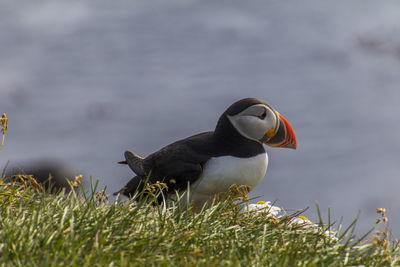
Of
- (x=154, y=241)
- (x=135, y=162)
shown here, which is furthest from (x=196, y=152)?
(x=154, y=241)

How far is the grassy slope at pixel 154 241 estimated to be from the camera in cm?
402

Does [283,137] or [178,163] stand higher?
[283,137]

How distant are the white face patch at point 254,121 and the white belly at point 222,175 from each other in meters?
0.34

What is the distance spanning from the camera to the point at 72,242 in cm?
396

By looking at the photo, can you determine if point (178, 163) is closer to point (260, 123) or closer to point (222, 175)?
point (222, 175)

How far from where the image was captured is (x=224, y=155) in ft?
20.9

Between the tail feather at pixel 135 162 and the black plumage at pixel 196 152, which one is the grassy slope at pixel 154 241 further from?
the tail feather at pixel 135 162

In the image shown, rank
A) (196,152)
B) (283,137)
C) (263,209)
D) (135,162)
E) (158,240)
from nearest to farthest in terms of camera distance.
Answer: (158,240)
(263,209)
(196,152)
(283,137)
(135,162)

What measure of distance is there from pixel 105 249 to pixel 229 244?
0.98 meters

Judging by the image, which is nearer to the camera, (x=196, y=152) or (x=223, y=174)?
(x=223, y=174)

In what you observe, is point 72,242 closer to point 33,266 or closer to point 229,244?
point 33,266

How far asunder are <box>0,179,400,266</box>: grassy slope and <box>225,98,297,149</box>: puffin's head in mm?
1500

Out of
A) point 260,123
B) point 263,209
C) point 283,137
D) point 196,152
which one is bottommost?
point 263,209

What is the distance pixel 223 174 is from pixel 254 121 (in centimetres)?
75
